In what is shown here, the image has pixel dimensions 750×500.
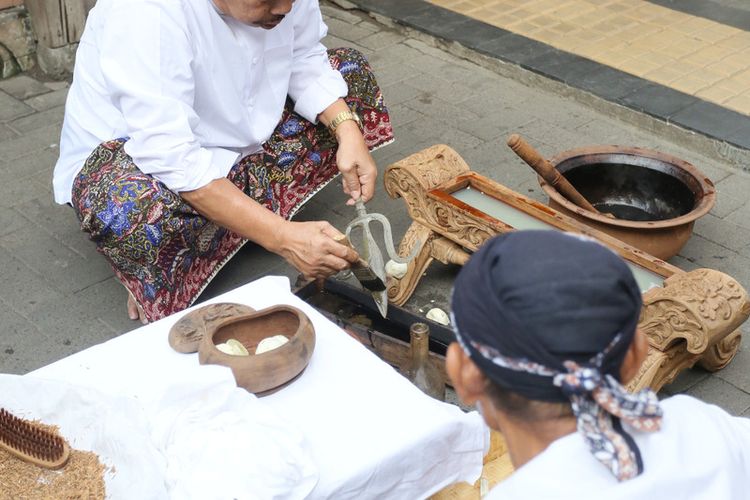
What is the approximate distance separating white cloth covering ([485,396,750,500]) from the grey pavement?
1695mm

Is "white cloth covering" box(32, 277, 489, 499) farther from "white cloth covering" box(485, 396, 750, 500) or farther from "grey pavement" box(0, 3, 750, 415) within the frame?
"grey pavement" box(0, 3, 750, 415)

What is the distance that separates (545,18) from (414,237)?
2.75 meters

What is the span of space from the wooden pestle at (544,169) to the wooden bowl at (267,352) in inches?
48.1

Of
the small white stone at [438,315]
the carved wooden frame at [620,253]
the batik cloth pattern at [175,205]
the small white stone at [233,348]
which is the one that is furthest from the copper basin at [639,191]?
the small white stone at [233,348]

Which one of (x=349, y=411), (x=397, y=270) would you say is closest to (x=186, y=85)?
(x=397, y=270)

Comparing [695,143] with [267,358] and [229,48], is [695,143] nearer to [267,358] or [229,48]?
[229,48]

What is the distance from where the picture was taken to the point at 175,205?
303cm

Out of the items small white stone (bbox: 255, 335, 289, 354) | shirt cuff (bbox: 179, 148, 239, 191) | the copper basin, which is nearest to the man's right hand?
shirt cuff (bbox: 179, 148, 239, 191)

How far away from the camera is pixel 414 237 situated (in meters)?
3.38

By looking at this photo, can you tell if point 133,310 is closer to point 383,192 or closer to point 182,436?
point 383,192

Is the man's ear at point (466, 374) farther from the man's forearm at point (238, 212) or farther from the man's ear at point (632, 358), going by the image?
the man's forearm at point (238, 212)

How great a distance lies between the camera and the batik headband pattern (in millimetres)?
1273

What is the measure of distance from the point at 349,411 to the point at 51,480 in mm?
662

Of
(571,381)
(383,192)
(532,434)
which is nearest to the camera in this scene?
(571,381)
